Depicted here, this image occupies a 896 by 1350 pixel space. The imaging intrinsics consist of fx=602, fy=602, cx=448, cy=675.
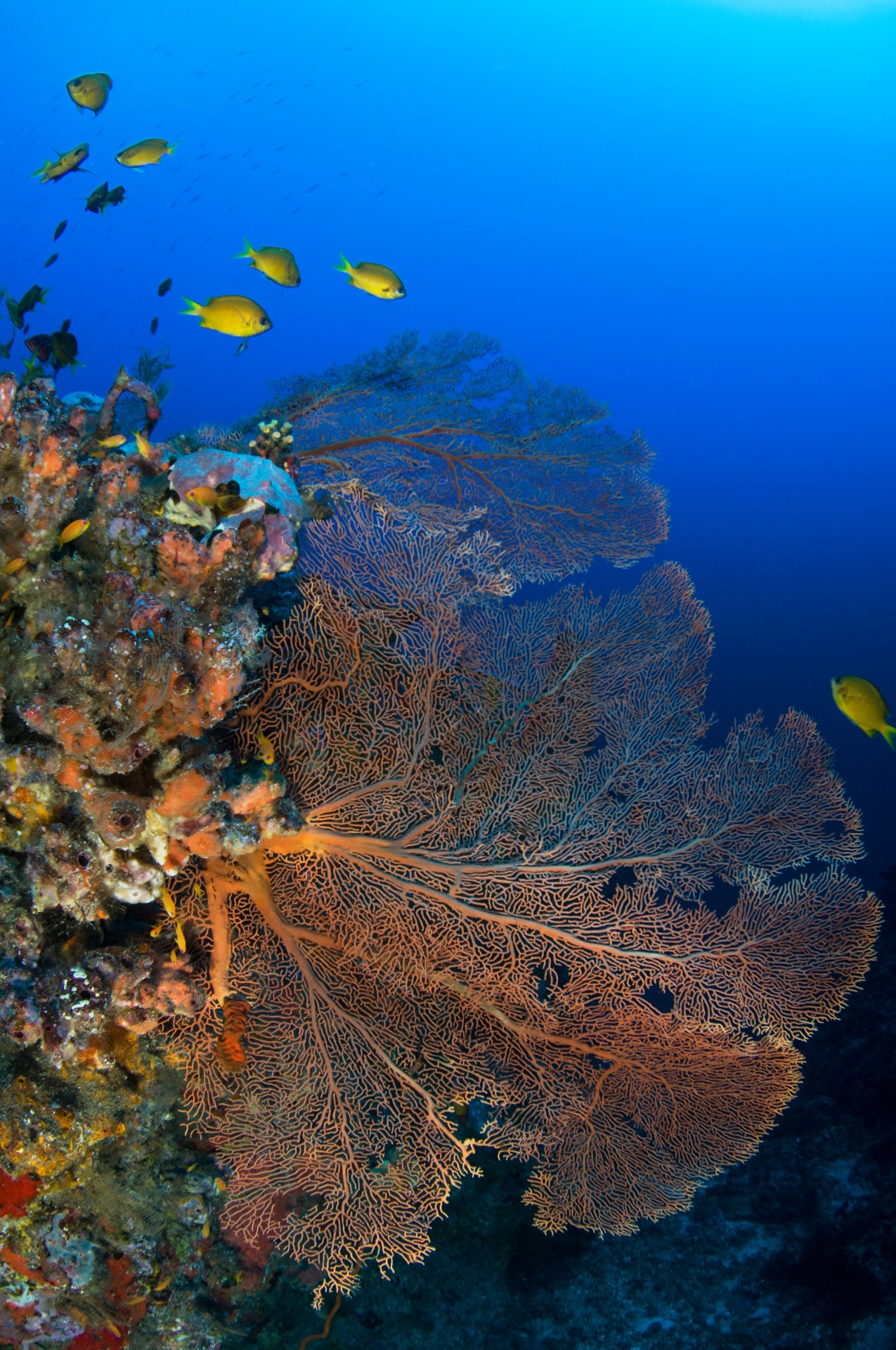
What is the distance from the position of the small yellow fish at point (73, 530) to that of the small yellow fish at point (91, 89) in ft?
15.5

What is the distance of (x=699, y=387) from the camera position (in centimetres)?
6206

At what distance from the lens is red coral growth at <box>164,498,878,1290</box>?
2959mm

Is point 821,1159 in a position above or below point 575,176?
below

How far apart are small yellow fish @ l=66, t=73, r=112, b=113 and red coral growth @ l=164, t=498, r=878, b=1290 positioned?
454 centimetres

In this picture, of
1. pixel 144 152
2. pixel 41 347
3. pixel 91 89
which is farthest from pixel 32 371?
pixel 91 89

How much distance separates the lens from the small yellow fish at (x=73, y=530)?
222cm

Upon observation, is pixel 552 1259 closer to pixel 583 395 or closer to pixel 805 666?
pixel 583 395

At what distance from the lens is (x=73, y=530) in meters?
2.23

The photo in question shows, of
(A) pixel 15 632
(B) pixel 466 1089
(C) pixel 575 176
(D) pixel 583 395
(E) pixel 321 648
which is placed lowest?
(B) pixel 466 1089

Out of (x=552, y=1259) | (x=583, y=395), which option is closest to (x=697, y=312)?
(x=583, y=395)

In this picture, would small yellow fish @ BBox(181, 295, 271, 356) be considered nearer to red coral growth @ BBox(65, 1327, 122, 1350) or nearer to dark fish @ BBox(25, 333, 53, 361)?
dark fish @ BBox(25, 333, 53, 361)

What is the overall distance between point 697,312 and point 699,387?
47.7 ft

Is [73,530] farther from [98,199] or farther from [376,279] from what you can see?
[98,199]

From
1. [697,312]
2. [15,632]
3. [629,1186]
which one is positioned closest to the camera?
[15,632]
